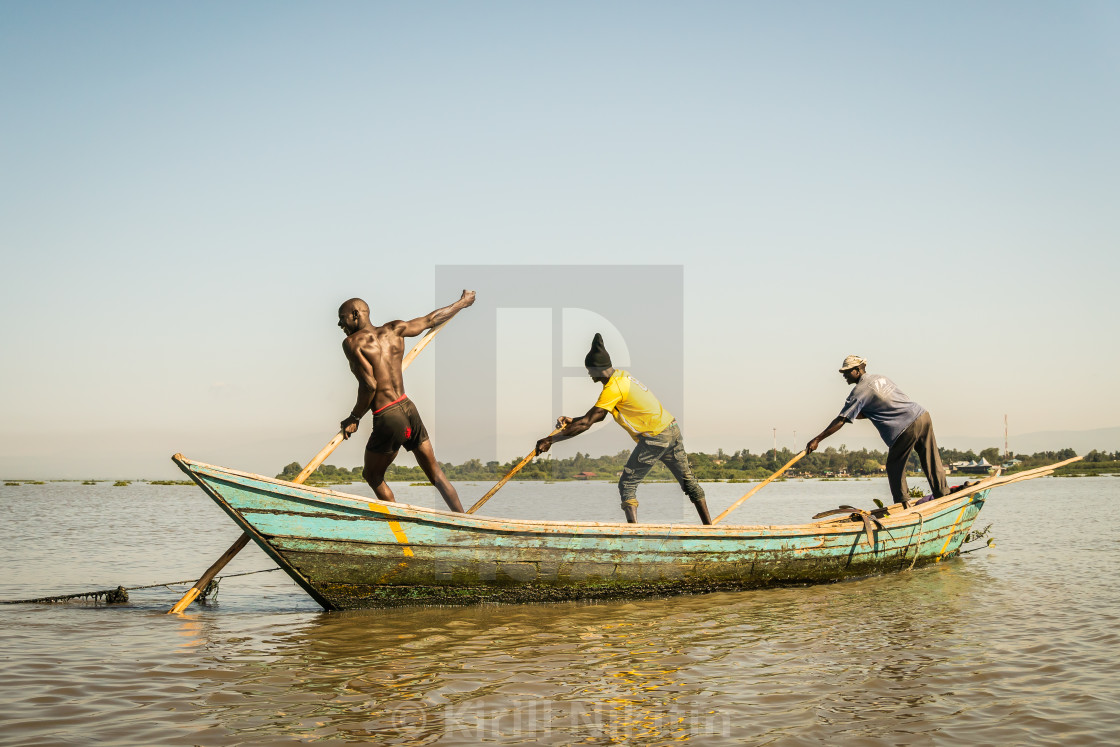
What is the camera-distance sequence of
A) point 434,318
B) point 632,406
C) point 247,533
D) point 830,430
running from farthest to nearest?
1. point 830,430
2. point 632,406
3. point 434,318
4. point 247,533

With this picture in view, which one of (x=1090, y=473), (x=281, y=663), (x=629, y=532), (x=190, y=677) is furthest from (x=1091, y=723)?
(x=1090, y=473)

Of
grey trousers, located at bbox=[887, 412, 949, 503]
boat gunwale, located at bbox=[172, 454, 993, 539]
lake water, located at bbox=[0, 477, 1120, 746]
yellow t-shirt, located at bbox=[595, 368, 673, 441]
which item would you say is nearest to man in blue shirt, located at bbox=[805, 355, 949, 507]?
grey trousers, located at bbox=[887, 412, 949, 503]

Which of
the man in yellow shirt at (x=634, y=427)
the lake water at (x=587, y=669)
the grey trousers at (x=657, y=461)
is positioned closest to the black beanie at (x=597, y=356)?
the man in yellow shirt at (x=634, y=427)

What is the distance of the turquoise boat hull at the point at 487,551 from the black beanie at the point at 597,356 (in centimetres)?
168

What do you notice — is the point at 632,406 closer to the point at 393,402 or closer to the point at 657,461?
the point at 657,461

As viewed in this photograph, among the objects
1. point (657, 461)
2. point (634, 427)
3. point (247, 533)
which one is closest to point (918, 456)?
point (657, 461)

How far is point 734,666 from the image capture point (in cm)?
522

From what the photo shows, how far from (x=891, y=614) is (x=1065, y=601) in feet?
6.64

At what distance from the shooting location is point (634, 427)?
26.2 ft

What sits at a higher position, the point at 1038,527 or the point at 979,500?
the point at 979,500

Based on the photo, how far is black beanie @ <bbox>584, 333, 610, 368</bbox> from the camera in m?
7.79

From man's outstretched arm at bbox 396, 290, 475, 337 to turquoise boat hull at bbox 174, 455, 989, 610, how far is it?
1761 mm

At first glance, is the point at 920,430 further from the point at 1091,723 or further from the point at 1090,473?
the point at 1090,473

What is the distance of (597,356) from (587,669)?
3.45 metres
